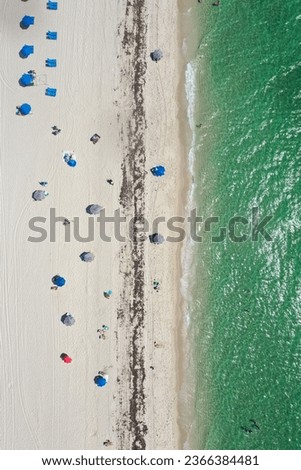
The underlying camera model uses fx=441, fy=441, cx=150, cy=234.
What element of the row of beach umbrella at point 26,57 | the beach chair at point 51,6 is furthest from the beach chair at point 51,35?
the beach chair at point 51,6

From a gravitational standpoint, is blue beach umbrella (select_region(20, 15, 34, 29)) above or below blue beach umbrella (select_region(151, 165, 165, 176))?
above

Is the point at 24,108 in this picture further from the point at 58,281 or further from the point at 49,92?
the point at 58,281

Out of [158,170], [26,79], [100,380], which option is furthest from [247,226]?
[26,79]

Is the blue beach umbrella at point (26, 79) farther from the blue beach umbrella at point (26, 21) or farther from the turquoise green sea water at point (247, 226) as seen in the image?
the turquoise green sea water at point (247, 226)

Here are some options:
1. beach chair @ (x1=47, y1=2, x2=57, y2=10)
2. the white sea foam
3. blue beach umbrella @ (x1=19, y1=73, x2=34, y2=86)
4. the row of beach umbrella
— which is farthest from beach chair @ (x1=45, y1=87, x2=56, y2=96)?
the white sea foam

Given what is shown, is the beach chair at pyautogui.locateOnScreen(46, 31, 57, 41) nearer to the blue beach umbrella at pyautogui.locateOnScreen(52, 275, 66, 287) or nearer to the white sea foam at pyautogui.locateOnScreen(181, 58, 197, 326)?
the white sea foam at pyautogui.locateOnScreen(181, 58, 197, 326)

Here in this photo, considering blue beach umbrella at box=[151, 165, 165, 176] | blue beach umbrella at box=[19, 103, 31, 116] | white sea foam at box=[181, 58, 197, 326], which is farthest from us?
white sea foam at box=[181, 58, 197, 326]

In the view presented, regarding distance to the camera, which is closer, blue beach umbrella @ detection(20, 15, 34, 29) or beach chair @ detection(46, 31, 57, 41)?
blue beach umbrella @ detection(20, 15, 34, 29)
